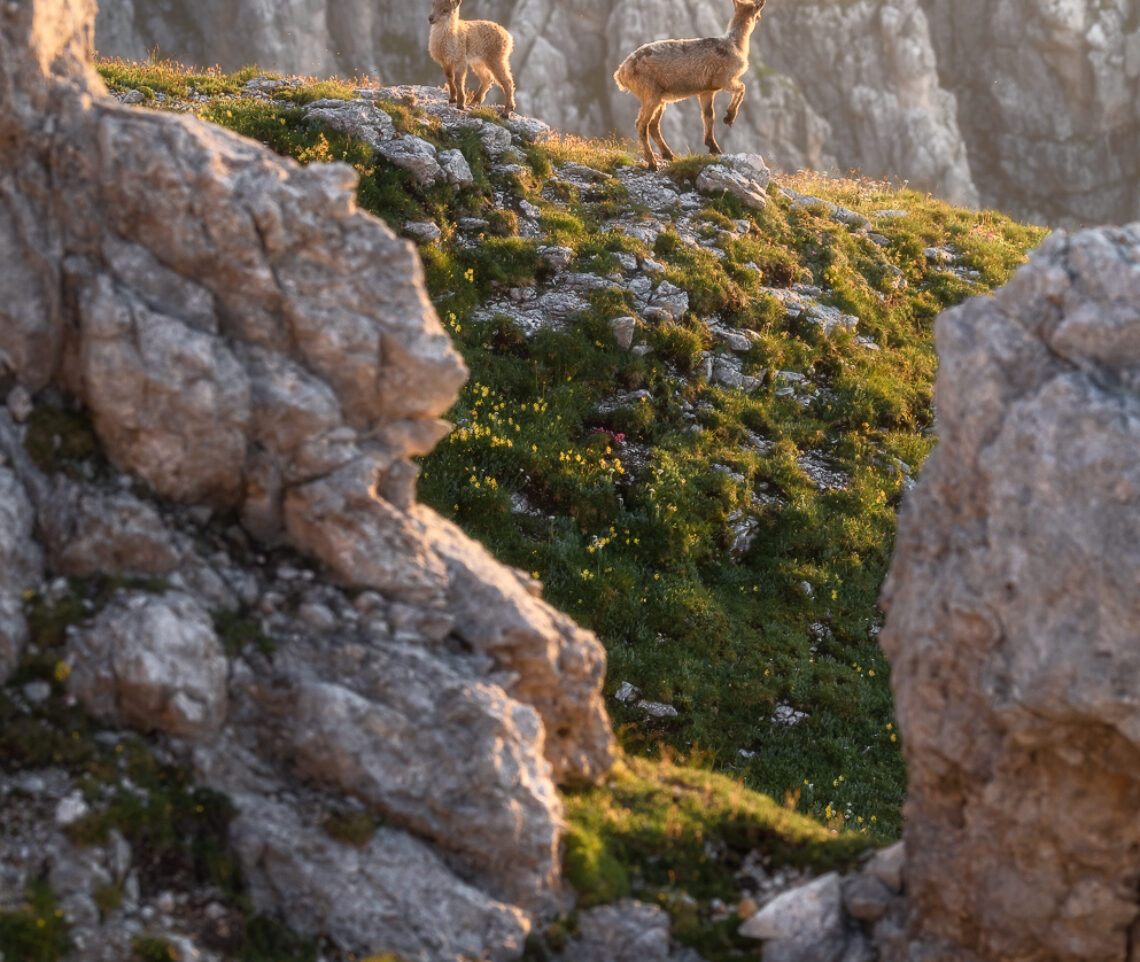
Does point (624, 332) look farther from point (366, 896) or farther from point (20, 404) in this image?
point (366, 896)

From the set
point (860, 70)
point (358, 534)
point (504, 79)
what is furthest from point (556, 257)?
point (860, 70)

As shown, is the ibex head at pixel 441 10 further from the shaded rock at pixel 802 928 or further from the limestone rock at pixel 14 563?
the shaded rock at pixel 802 928

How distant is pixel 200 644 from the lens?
25.7ft

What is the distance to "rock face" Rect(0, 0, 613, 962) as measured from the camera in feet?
25.3

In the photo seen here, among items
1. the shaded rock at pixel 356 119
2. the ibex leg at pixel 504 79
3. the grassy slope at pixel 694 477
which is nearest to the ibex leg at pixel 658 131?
the grassy slope at pixel 694 477

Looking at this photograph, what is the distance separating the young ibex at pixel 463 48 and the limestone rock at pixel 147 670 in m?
17.2

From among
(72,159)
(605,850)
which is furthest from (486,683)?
(72,159)

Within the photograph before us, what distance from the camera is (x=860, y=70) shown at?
68.6m

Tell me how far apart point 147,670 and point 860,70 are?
6876 cm

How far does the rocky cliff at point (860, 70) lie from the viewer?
64.9 m

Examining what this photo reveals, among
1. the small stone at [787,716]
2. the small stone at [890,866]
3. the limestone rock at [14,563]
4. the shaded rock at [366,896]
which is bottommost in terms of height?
the small stone at [787,716]

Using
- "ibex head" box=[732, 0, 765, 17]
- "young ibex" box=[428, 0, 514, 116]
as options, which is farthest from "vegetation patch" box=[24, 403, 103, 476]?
"ibex head" box=[732, 0, 765, 17]

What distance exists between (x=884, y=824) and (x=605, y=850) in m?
5.29

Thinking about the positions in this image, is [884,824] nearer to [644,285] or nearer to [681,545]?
[681,545]
